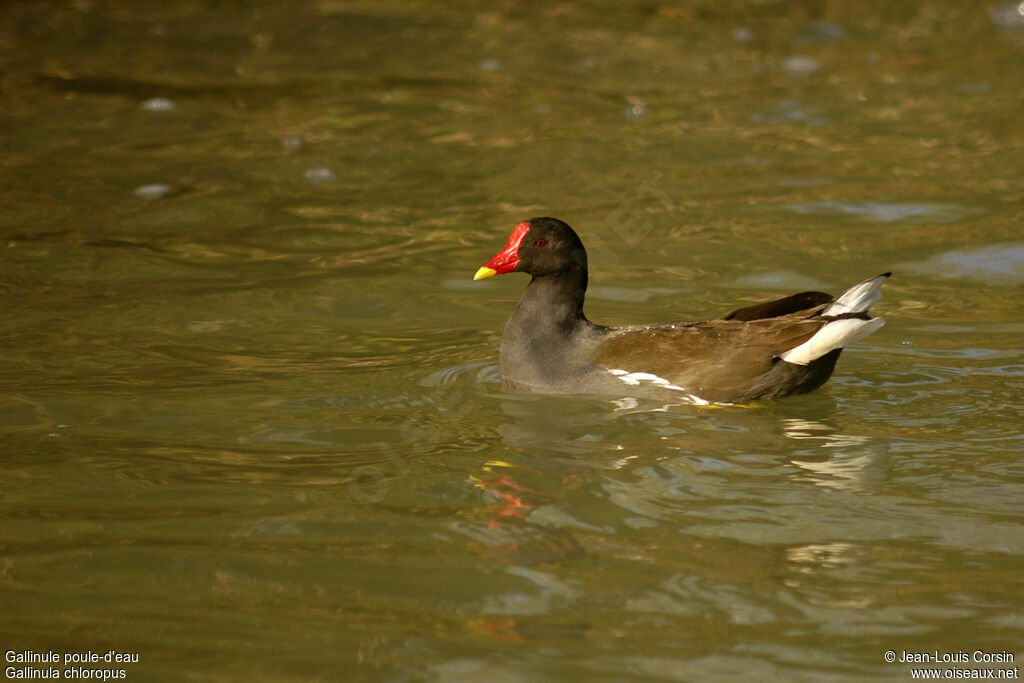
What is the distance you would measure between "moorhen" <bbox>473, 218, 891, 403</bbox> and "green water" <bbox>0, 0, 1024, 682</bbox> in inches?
6.1

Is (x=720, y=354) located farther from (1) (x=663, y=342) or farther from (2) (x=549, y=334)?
(2) (x=549, y=334)

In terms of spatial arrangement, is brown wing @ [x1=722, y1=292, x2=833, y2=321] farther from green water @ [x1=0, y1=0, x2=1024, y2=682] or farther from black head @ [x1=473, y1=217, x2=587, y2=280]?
black head @ [x1=473, y1=217, x2=587, y2=280]

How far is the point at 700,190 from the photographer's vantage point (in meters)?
8.48

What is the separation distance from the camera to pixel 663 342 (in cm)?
550

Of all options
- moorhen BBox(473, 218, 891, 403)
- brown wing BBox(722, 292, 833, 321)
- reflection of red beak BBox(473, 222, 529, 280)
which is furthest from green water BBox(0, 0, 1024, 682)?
reflection of red beak BBox(473, 222, 529, 280)

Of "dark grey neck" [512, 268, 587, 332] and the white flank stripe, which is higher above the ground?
"dark grey neck" [512, 268, 587, 332]

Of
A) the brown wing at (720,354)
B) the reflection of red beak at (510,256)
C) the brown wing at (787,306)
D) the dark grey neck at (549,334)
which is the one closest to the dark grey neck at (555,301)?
Answer: the dark grey neck at (549,334)

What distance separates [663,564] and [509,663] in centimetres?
70

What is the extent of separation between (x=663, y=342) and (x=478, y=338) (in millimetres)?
1196

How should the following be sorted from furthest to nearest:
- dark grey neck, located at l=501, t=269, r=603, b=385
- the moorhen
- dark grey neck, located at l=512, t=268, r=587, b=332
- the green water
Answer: dark grey neck, located at l=512, t=268, r=587, b=332 → dark grey neck, located at l=501, t=269, r=603, b=385 → the moorhen → the green water

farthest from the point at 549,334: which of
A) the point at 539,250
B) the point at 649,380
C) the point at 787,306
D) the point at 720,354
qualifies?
the point at 787,306

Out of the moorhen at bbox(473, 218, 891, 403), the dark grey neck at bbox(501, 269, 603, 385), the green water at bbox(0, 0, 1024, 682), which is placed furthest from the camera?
the dark grey neck at bbox(501, 269, 603, 385)

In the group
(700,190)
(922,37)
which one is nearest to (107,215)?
(700,190)

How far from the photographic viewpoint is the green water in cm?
359
